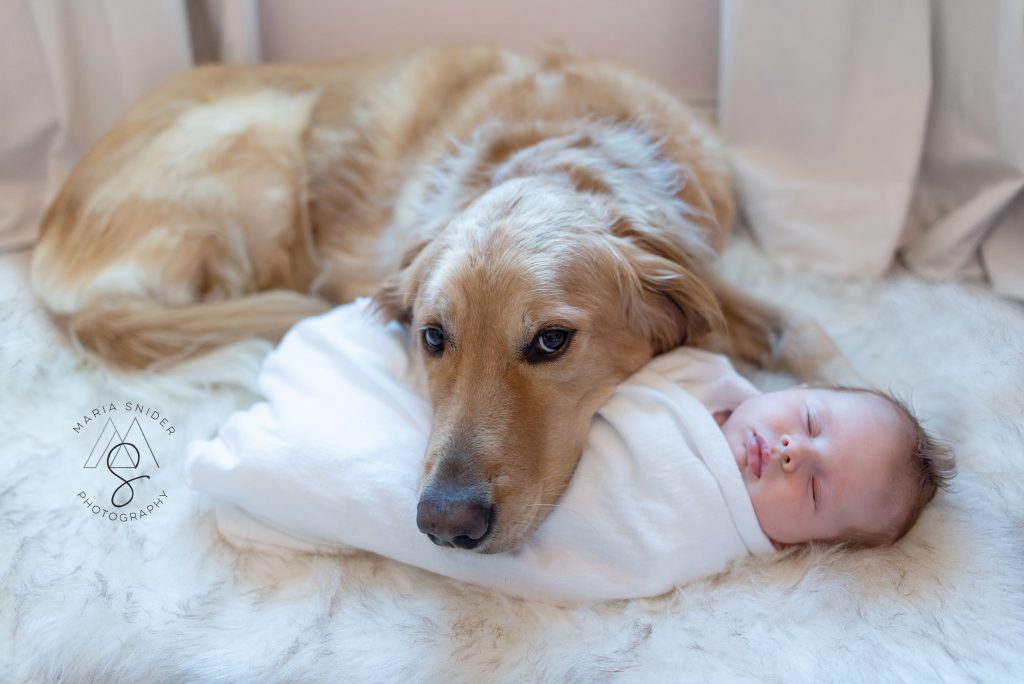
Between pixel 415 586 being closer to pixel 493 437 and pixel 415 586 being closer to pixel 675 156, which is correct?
pixel 493 437

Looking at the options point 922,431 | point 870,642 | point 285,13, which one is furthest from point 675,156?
point 285,13

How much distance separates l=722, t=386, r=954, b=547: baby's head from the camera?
1.40 meters

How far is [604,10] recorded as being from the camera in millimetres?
2600

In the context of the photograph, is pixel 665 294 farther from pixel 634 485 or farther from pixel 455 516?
pixel 455 516

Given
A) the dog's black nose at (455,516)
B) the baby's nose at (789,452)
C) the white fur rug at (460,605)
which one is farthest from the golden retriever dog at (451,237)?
the baby's nose at (789,452)

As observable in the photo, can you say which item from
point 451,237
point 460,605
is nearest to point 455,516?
point 460,605

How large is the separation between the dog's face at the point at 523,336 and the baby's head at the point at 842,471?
30 cm

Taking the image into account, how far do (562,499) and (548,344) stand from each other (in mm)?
275

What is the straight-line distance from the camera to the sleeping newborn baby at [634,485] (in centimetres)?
139

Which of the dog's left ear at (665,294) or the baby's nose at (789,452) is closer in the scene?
the baby's nose at (789,452)

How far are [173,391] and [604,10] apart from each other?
1779 mm

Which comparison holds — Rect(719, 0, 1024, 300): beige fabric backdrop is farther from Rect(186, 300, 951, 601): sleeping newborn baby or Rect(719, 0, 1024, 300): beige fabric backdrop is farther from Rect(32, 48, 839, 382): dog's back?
Rect(186, 300, 951, 601): sleeping newborn baby

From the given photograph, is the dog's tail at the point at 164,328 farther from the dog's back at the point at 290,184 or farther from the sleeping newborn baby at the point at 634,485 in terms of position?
the sleeping newborn baby at the point at 634,485

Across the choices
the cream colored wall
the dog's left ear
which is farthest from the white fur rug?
the cream colored wall
